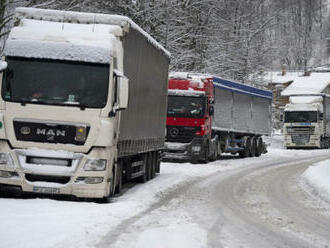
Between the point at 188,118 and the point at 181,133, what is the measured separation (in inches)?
23.7

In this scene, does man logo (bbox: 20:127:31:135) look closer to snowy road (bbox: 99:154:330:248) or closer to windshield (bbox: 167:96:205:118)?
snowy road (bbox: 99:154:330:248)

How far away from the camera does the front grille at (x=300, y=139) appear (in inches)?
1813

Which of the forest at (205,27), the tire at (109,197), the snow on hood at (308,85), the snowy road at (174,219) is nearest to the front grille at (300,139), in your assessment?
the forest at (205,27)

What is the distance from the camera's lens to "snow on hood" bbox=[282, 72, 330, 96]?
8500 centimetres

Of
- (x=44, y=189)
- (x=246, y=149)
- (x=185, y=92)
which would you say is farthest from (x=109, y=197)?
(x=246, y=149)

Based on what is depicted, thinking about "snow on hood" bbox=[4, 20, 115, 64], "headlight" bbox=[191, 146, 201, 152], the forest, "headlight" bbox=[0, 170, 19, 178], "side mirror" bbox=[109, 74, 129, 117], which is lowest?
"headlight" bbox=[0, 170, 19, 178]

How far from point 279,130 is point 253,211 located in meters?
58.8

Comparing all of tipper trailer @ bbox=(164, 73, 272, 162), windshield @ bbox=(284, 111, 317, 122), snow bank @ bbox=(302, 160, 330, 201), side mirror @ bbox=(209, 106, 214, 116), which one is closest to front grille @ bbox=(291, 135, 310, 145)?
windshield @ bbox=(284, 111, 317, 122)

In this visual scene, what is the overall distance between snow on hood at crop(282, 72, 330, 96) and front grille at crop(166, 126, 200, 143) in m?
61.5

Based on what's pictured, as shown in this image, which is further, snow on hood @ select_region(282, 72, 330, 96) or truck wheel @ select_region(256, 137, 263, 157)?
snow on hood @ select_region(282, 72, 330, 96)

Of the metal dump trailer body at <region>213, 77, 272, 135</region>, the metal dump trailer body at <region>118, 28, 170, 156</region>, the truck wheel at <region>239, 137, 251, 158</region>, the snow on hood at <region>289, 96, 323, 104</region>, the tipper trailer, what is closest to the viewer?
the metal dump trailer body at <region>118, 28, 170, 156</region>

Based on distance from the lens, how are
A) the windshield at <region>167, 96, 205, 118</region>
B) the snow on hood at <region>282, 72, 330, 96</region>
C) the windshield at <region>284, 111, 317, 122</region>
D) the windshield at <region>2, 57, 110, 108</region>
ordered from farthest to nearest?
1. the snow on hood at <region>282, 72, 330, 96</region>
2. the windshield at <region>284, 111, 317, 122</region>
3. the windshield at <region>167, 96, 205, 118</region>
4. the windshield at <region>2, 57, 110, 108</region>

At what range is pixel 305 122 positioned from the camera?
4600cm

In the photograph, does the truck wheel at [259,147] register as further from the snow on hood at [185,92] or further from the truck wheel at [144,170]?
the truck wheel at [144,170]
